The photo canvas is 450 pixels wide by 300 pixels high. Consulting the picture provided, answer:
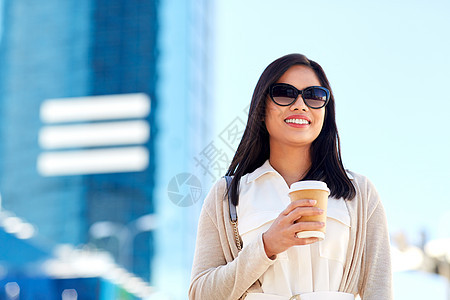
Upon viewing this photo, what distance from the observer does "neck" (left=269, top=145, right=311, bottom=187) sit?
101 inches

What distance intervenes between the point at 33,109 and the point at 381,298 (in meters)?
72.9

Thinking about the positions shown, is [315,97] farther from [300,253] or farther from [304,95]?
[300,253]

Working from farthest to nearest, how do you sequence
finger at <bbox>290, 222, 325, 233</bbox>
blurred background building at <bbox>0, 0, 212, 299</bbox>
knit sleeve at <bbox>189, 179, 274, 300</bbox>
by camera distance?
blurred background building at <bbox>0, 0, 212, 299</bbox> → knit sleeve at <bbox>189, 179, 274, 300</bbox> → finger at <bbox>290, 222, 325, 233</bbox>

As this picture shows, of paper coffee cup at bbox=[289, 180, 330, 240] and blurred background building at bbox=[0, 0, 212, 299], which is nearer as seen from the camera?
paper coffee cup at bbox=[289, 180, 330, 240]

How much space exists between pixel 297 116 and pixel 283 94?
91 mm

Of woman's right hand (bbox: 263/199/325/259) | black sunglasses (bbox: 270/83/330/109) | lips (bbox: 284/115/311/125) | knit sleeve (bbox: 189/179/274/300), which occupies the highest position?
black sunglasses (bbox: 270/83/330/109)

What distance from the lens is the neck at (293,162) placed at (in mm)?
2566

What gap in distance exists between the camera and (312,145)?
8.49 ft

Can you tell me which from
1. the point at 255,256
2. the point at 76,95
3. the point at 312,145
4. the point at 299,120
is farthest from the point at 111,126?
the point at 255,256

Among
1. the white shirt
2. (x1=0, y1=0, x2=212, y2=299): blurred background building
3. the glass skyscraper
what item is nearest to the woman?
the white shirt

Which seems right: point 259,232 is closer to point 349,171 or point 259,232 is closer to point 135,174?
point 349,171

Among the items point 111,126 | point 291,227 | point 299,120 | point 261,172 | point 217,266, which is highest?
point 111,126

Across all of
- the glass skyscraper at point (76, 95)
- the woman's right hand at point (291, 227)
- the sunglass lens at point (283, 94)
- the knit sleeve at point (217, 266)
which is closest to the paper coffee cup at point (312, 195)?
the woman's right hand at point (291, 227)

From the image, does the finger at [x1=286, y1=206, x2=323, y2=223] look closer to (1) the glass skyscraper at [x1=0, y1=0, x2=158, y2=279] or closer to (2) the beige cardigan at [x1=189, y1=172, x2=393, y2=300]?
(2) the beige cardigan at [x1=189, y1=172, x2=393, y2=300]
